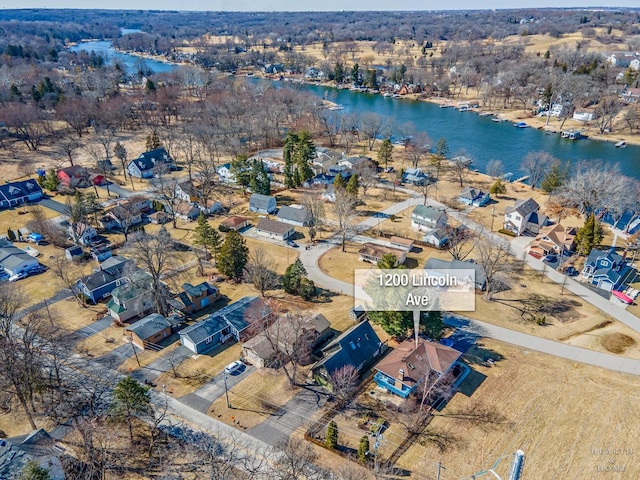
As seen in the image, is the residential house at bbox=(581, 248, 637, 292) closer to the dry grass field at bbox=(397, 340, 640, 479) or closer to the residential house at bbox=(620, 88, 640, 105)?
the dry grass field at bbox=(397, 340, 640, 479)

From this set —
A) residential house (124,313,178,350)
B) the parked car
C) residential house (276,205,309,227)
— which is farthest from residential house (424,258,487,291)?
the parked car

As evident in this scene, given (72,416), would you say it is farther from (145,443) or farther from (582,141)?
(582,141)

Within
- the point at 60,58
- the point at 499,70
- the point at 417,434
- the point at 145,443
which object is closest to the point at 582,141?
the point at 499,70

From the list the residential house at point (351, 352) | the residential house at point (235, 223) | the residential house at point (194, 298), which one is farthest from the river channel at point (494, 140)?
the residential house at point (194, 298)

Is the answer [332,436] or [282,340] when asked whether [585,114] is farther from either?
[332,436]

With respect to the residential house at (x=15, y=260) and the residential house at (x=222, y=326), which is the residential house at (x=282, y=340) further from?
the residential house at (x=15, y=260)

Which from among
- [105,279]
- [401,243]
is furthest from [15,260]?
[401,243]
